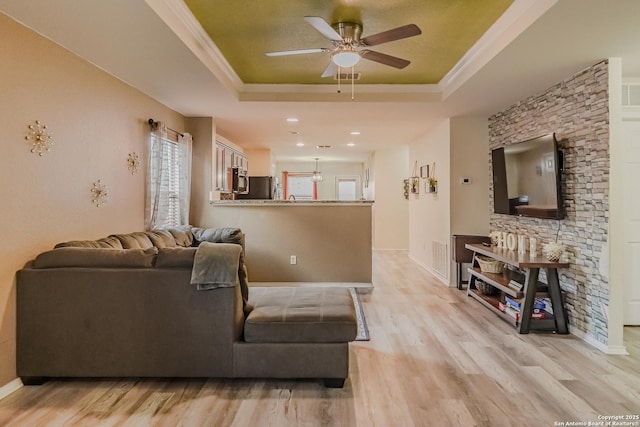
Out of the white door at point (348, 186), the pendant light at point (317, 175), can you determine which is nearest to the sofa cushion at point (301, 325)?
the pendant light at point (317, 175)

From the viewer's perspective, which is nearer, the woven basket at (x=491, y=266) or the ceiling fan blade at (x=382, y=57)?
the ceiling fan blade at (x=382, y=57)

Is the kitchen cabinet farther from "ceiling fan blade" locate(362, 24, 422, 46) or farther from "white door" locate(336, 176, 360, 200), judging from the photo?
"white door" locate(336, 176, 360, 200)

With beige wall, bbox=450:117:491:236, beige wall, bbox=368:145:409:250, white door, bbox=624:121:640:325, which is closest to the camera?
white door, bbox=624:121:640:325

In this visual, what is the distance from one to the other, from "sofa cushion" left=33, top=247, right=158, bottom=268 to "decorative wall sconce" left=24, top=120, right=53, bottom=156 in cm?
78

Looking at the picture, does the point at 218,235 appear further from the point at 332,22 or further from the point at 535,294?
the point at 535,294

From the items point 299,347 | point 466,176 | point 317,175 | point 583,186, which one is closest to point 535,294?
point 583,186

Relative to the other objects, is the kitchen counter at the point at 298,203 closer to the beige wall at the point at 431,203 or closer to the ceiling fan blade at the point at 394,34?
the beige wall at the point at 431,203

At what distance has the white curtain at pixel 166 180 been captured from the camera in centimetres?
426

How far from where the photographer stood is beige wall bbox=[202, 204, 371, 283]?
520cm

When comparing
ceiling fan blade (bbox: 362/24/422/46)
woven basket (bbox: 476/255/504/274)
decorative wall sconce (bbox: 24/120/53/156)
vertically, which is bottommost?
woven basket (bbox: 476/255/504/274)

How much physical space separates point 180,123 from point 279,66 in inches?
77.6

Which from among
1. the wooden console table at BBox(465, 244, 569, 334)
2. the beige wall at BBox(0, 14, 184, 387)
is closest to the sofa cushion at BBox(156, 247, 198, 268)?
the beige wall at BBox(0, 14, 184, 387)

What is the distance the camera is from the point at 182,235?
14.8ft

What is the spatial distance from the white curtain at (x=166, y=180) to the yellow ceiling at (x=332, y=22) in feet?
4.24
